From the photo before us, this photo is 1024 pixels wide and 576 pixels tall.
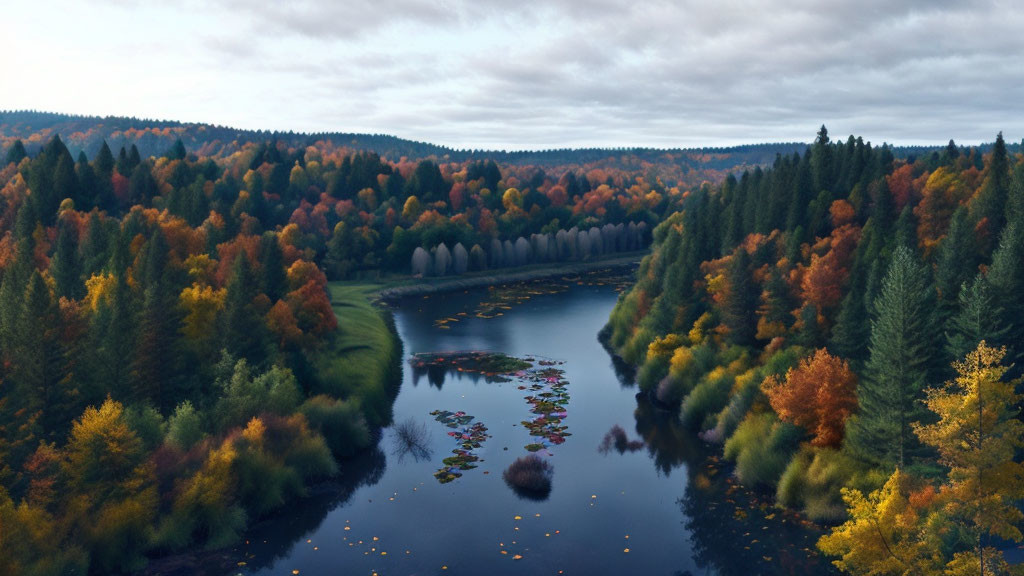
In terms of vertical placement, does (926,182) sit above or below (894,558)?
above

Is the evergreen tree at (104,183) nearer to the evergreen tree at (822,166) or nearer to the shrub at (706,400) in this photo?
the shrub at (706,400)

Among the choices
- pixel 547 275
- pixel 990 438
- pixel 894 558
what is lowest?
pixel 547 275

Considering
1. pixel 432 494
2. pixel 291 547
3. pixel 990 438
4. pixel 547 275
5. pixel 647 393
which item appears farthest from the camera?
pixel 547 275

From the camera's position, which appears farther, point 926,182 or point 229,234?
point 229,234

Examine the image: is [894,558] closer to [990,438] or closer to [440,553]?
[990,438]

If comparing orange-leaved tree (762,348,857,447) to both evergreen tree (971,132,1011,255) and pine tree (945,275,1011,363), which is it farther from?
evergreen tree (971,132,1011,255)

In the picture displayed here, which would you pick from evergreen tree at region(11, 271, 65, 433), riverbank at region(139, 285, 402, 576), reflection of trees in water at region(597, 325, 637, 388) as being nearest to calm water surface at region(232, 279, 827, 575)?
riverbank at region(139, 285, 402, 576)

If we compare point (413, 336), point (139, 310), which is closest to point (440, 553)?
point (139, 310)
